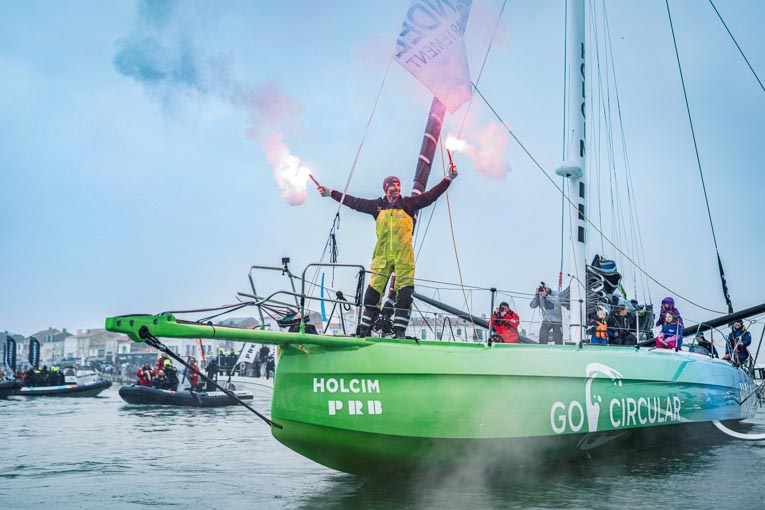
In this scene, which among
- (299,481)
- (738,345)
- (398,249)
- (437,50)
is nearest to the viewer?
(398,249)

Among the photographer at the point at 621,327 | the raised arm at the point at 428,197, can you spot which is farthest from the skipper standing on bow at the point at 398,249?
the photographer at the point at 621,327

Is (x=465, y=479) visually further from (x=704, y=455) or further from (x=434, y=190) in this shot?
(x=704, y=455)

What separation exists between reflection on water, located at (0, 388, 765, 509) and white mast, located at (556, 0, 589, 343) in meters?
2.87

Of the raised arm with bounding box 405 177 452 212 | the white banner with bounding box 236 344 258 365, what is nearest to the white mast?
the raised arm with bounding box 405 177 452 212

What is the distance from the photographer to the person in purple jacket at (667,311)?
1134 centimetres

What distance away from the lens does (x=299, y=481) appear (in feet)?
26.1

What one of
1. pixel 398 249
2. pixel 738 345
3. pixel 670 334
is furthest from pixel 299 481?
pixel 738 345

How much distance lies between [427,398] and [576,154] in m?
6.16

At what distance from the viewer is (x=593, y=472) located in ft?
27.7

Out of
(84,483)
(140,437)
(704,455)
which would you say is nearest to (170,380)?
(140,437)

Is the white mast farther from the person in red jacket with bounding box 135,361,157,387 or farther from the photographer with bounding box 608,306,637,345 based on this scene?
the person in red jacket with bounding box 135,361,157,387

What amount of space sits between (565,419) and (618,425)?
116cm

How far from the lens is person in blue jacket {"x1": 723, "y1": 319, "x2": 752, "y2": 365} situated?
1288 cm

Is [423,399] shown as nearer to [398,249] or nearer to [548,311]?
[398,249]
